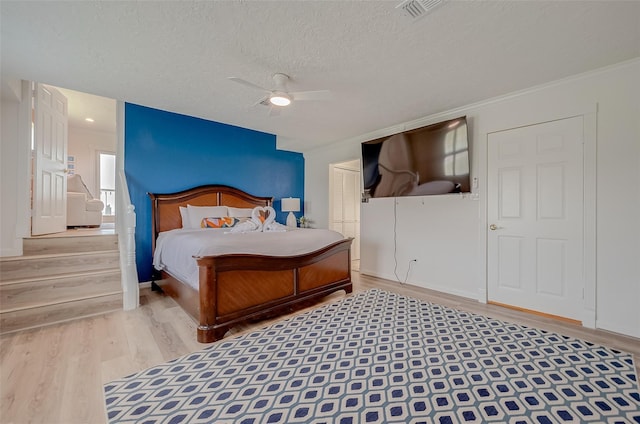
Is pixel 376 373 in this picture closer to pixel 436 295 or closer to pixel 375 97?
pixel 436 295

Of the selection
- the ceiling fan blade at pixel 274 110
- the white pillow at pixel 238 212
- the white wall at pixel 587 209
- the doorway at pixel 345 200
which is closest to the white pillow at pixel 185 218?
the white pillow at pixel 238 212

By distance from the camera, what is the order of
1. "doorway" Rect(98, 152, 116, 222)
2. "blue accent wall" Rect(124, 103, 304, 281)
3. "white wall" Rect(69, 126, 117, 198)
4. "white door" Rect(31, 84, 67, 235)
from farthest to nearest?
"doorway" Rect(98, 152, 116, 222) < "white wall" Rect(69, 126, 117, 198) < "blue accent wall" Rect(124, 103, 304, 281) < "white door" Rect(31, 84, 67, 235)

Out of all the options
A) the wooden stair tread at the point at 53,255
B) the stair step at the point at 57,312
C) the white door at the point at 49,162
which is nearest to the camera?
the stair step at the point at 57,312

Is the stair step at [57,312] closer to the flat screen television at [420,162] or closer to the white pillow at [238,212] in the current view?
the white pillow at [238,212]

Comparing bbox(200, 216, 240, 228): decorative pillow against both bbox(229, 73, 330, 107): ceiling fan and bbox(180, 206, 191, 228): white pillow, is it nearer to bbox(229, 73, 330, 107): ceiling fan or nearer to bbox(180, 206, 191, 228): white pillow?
bbox(180, 206, 191, 228): white pillow

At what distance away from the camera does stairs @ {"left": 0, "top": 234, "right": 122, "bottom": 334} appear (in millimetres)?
2539

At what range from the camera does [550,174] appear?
A: 2814 mm

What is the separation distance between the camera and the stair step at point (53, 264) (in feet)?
8.76

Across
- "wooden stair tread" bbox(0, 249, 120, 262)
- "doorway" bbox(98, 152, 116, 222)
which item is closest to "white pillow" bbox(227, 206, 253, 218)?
"wooden stair tread" bbox(0, 249, 120, 262)

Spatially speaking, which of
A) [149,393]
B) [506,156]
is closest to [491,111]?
[506,156]

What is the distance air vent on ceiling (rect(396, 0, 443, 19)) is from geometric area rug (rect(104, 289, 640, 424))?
2419mm

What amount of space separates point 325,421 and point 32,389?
1817 mm

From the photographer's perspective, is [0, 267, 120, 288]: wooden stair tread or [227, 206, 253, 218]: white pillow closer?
[0, 267, 120, 288]: wooden stair tread

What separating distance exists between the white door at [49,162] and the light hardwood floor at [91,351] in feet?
5.43
